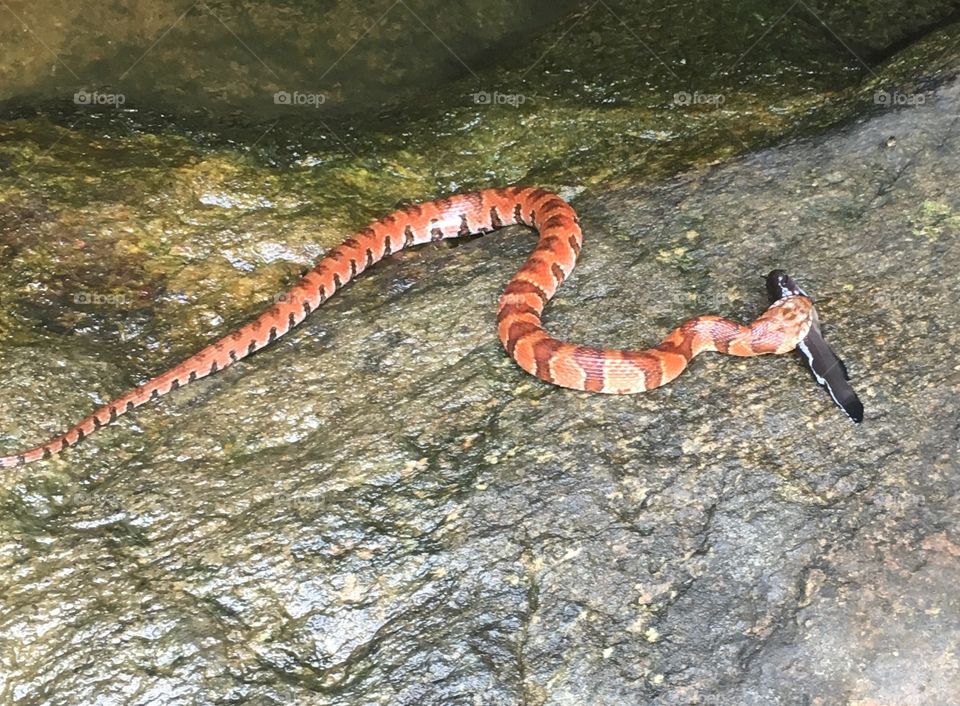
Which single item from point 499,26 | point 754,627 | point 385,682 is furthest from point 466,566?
point 499,26

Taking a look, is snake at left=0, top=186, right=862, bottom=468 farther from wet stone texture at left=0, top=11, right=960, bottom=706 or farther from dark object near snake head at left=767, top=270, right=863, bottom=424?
wet stone texture at left=0, top=11, right=960, bottom=706

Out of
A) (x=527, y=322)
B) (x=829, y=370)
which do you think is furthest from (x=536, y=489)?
(x=829, y=370)

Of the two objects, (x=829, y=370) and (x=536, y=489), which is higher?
(x=829, y=370)

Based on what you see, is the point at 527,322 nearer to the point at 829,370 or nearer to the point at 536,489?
the point at 536,489

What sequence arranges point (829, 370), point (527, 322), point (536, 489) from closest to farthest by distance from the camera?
1. point (536, 489)
2. point (829, 370)
3. point (527, 322)

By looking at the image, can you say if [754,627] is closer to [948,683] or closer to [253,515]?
[948,683]

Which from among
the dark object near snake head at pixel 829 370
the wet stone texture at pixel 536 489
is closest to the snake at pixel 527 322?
the dark object near snake head at pixel 829 370
